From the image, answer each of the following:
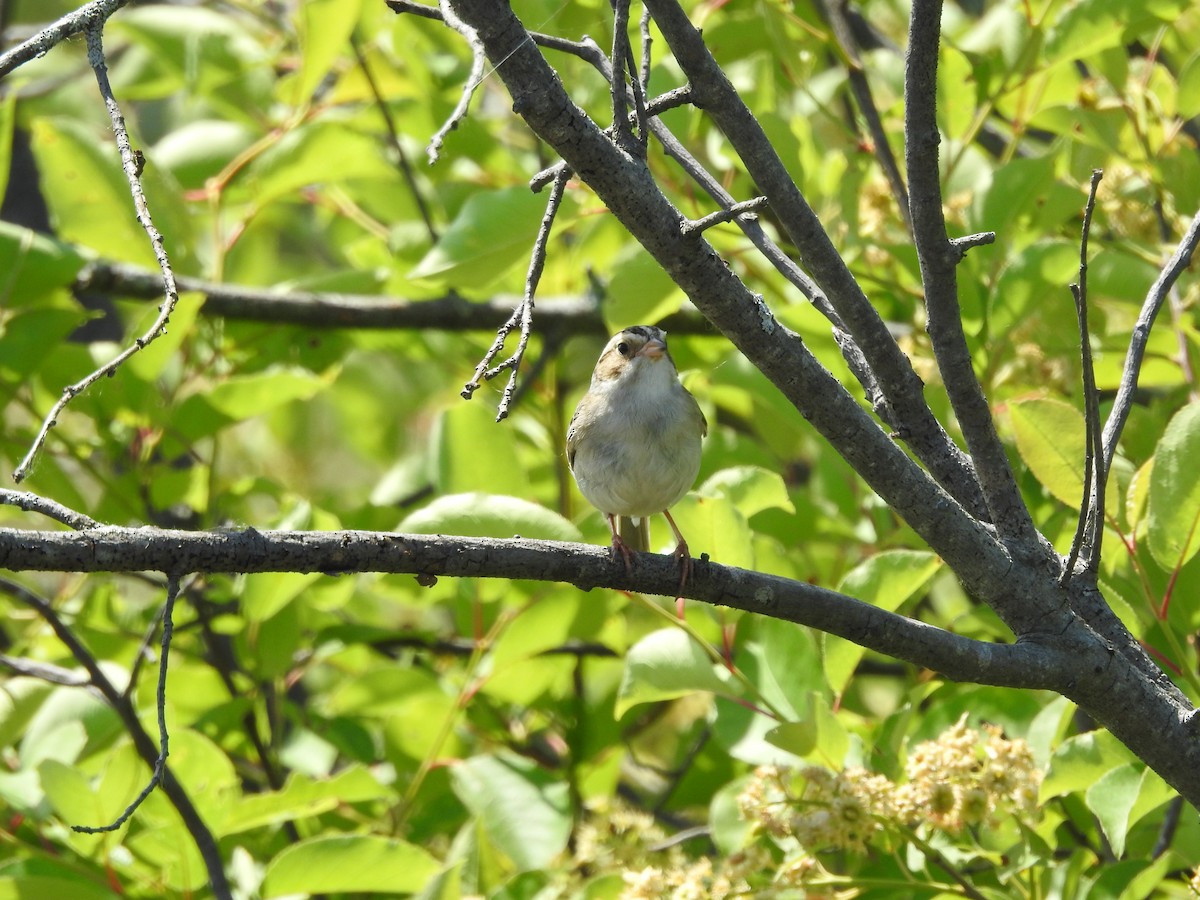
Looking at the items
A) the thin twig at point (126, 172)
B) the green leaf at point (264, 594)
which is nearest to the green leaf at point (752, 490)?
the green leaf at point (264, 594)

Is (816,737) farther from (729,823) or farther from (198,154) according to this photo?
(198,154)

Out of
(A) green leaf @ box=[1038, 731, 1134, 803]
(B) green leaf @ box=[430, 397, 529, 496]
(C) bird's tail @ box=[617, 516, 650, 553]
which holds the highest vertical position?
(B) green leaf @ box=[430, 397, 529, 496]

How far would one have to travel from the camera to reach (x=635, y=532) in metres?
3.45

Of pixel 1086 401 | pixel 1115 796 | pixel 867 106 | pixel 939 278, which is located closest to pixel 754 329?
pixel 939 278

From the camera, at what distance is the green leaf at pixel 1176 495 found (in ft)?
7.36

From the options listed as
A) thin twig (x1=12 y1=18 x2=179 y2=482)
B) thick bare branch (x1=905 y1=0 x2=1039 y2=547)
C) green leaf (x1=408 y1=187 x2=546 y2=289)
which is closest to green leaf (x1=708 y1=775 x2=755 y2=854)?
thick bare branch (x1=905 y1=0 x2=1039 y2=547)

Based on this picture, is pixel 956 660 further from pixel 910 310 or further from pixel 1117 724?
pixel 910 310

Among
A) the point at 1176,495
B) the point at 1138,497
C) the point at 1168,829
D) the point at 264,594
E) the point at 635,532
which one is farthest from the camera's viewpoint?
the point at 635,532

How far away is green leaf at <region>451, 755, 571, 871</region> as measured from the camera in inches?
111

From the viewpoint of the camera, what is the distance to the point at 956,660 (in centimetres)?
196

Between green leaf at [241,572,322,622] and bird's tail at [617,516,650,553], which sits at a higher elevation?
bird's tail at [617,516,650,553]

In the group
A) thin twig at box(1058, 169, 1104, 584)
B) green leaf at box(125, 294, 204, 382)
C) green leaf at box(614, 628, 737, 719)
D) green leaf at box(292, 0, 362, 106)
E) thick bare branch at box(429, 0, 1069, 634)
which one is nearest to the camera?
thick bare branch at box(429, 0, 1069, 634)

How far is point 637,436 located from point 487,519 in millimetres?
463

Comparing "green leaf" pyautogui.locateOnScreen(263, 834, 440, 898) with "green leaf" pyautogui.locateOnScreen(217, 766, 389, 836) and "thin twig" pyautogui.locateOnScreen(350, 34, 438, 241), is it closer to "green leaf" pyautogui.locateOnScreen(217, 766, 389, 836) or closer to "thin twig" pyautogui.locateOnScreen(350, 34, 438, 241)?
"green leaf" pyautogui.locateOnScreen(217, 766, 389, 836)
